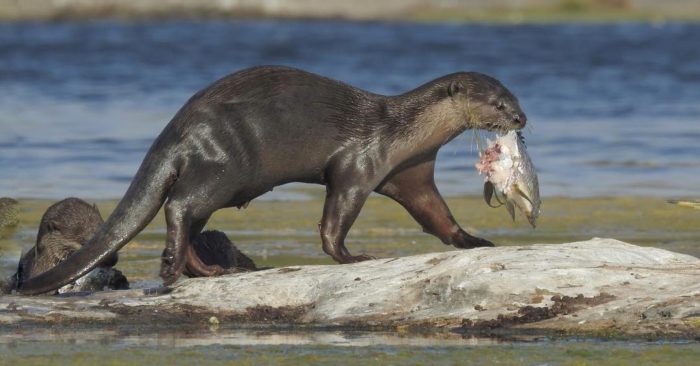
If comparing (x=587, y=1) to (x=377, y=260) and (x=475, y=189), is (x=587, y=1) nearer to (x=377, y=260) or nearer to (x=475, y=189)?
(x=475, y=189)

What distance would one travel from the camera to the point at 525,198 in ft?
25.8

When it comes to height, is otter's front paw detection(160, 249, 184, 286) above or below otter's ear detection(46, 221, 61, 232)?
below

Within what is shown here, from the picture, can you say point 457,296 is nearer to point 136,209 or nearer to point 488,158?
point 488,158

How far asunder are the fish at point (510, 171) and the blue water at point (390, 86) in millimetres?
325

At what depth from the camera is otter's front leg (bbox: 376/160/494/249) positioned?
8.16m

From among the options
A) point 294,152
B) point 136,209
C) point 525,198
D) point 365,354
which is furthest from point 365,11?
point 365,354

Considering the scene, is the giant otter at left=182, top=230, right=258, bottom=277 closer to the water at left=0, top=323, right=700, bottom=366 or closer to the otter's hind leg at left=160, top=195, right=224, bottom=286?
the otter's hind leg at left=160, top=195, right=224, bottom=286

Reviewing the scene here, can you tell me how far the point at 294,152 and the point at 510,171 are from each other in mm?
1064

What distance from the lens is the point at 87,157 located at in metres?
14.7

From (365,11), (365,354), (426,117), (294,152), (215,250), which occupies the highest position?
(365,11)

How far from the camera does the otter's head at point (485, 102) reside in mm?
8008

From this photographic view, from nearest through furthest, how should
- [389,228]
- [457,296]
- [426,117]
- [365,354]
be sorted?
[365,354], [457,296], [426,117], [389,228]

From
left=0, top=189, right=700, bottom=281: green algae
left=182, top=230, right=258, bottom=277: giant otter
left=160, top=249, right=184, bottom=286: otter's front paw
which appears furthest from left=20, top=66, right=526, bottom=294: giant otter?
left=0, top=189, right=700, bottom=281: green algae

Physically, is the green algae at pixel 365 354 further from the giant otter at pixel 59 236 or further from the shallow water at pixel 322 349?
the giant otter at pixel 59 236
